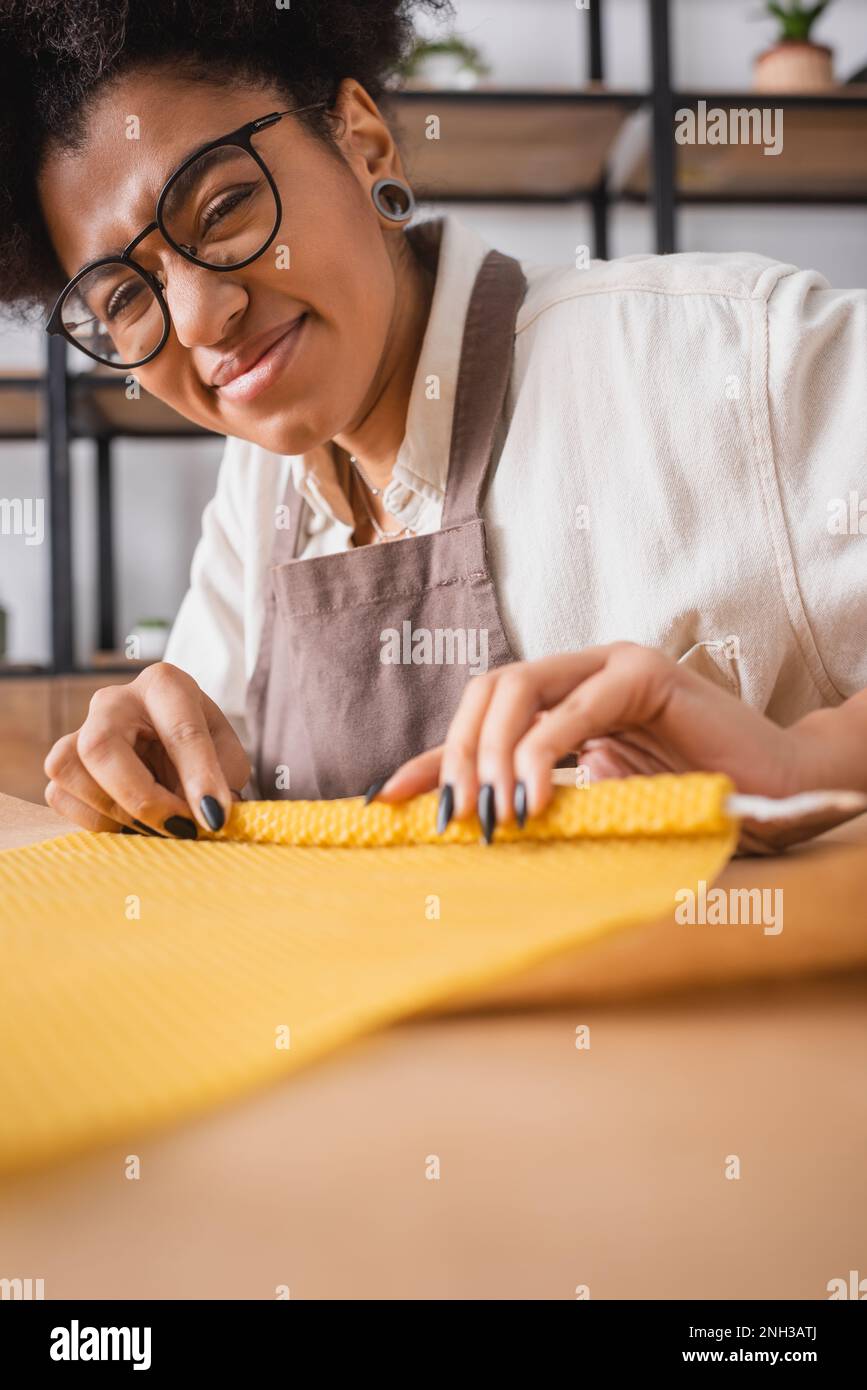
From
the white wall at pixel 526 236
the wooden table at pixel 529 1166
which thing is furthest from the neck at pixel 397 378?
the white wall at pixel 526 236

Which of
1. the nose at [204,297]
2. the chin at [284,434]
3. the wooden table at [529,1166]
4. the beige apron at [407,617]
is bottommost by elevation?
the wooden table at [529,1166]

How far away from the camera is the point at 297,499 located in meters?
1.05

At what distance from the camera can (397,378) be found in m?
0.93

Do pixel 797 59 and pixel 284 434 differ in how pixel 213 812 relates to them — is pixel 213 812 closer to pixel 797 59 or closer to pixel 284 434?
pixel 284 434

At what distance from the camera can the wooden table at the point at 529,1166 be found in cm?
23

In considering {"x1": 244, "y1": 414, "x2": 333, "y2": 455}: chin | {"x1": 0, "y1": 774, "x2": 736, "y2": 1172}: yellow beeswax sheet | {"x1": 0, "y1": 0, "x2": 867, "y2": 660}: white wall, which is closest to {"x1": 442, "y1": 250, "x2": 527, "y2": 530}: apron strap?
{"x1": 244, "y1": 414, "x2": 333, "y2": 455}: chin

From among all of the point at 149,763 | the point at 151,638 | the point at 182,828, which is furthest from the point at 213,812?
the point at 151,638

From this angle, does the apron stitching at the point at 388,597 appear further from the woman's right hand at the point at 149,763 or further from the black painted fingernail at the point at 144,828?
the black painted fingernail at the point at 144,828

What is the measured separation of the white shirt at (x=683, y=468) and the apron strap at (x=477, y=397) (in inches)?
0.4

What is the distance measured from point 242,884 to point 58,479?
6.52ft

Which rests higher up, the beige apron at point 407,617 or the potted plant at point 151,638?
the potted plant at point 151,638

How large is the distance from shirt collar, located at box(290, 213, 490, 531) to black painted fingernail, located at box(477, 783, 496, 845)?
45 centimetres

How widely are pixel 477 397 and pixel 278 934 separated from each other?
565 millimetres

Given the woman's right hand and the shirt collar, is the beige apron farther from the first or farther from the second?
the woman's right hand
